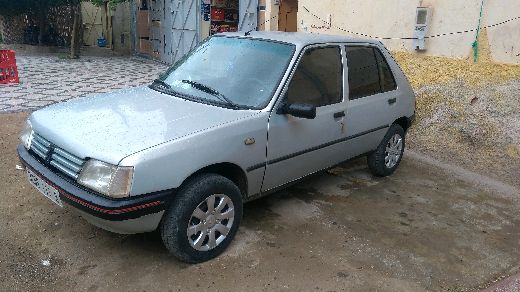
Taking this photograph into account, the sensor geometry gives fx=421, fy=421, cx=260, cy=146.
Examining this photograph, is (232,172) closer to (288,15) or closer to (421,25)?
(421,25)

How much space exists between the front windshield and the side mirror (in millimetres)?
157

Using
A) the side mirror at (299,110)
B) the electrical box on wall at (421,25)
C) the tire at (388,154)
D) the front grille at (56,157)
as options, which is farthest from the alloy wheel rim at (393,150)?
the electrical box on wall at (421,25)

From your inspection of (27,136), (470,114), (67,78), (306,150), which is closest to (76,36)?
(67,78)

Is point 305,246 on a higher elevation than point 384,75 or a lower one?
lower

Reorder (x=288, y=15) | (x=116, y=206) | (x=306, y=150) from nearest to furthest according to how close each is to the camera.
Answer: (x=116, y=206)
(x=306, y=150)
(x=288, y=15)

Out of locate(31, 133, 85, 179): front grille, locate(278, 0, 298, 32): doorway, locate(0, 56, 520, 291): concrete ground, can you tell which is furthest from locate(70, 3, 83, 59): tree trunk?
locate(31, 133, 85, 179): front grille

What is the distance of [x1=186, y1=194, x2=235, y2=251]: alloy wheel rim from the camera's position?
3.01m

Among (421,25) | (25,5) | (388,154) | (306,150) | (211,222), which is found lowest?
(211,222)

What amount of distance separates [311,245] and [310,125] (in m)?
1.01

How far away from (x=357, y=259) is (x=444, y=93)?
4.95 m

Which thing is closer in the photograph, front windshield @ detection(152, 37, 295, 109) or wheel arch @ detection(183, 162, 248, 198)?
wheel arch @ detection(183, 162, 248, 198)

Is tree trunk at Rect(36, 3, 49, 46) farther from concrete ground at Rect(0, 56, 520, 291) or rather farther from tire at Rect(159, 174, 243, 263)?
tire at Rect(159, 174, 243, 263)

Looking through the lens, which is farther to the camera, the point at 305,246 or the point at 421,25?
the point at 421,25

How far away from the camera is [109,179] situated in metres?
2.59
